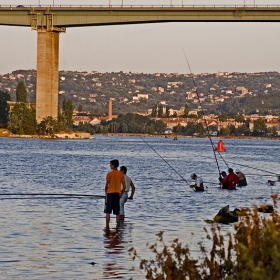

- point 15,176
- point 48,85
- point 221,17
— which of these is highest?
point 221,17

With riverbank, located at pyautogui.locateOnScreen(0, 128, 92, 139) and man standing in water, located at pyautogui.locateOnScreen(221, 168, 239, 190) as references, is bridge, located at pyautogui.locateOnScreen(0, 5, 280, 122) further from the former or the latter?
man standing in water, located at pyautogui.locateOnScreen(221, 168, 239, 190)

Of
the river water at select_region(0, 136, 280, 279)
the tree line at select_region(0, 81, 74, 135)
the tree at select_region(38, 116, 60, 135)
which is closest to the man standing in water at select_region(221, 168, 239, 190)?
the river water at select_region(0, 136, 280, 279)

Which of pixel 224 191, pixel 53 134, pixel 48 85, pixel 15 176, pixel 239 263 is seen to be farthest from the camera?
pixel 53 134

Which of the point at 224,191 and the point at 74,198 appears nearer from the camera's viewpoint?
the point at 74,198

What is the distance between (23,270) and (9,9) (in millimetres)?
90752

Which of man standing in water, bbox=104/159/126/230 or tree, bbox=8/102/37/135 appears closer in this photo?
man standing in water, bbox=104/159/126/230

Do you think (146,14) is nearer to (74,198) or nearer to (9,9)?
(9,9)

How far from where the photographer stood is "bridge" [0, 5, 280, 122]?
94.2 meters

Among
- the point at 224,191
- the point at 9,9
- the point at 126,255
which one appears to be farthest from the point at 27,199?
the point at 9,9

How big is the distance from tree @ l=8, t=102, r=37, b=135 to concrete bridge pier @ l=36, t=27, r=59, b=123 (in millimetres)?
18265

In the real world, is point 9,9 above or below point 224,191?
above

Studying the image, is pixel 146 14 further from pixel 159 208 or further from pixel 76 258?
pixel 76 258

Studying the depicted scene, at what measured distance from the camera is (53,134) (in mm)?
129875

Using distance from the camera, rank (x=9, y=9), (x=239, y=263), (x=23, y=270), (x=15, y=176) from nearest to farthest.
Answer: (x=239, y=263) < (x=23, y=270) < (x=15, y=176) < (x=9, y=9)
